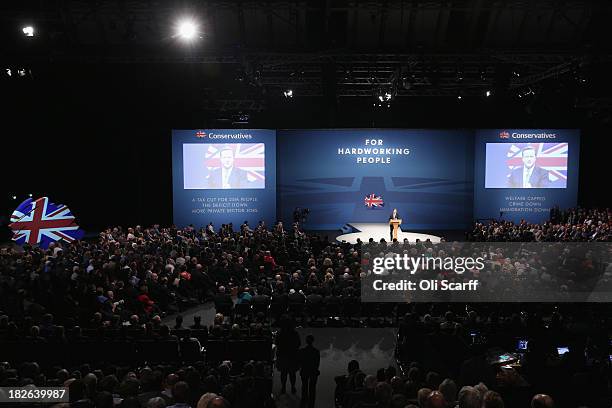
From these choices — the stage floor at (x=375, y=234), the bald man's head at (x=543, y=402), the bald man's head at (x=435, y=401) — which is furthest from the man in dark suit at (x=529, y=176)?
the bald man's head at (x=435, y=401)

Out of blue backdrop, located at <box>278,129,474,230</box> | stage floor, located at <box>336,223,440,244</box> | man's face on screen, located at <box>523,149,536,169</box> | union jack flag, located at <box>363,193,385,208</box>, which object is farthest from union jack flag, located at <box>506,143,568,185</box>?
union jack flag, located at <box>363,193,385,208</box>

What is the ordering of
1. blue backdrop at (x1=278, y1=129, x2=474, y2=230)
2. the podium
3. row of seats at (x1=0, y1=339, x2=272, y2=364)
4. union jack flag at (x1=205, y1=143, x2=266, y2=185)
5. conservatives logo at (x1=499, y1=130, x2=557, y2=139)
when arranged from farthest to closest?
blue backdrop at (x1=278, y1=129, x2=474, y2=230) < conservatives logo at (x1=499, y1=130, x2=557, y2=139) < union jack flag at (x1=205, y1=143, x2=266, y2=185) < the podium < row of seats at (x1=0, y1=339, x2=272, y2=364)

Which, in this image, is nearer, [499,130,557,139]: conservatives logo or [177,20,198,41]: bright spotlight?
[177,20,198,41]: bright spotlight

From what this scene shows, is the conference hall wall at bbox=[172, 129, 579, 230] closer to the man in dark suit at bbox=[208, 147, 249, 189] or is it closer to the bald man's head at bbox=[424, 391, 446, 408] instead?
the man in dark suit at bbox=[208, 147, 249, 189]

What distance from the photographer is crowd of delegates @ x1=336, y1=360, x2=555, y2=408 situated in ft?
14.4

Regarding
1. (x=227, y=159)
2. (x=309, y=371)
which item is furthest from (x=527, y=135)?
(x=309, y=371)

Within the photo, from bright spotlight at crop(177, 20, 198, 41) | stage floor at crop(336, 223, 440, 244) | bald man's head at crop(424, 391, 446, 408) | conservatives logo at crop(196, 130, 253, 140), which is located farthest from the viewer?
conservatives logo at crop(196, 130, 253, 140)

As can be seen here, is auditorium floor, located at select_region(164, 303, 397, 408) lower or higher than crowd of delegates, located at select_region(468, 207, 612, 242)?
lower

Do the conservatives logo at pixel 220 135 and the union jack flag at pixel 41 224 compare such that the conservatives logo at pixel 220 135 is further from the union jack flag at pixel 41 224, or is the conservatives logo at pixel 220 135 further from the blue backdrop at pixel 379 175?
the union jack flag at pixel 41 224

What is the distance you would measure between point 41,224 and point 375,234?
12.4m

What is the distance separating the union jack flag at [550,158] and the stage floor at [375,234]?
493 centimetres

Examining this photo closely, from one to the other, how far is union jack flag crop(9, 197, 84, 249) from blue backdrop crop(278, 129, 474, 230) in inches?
339

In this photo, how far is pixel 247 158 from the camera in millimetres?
22922

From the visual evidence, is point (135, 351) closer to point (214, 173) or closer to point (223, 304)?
point (223, 304)
